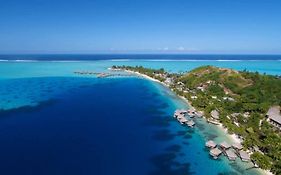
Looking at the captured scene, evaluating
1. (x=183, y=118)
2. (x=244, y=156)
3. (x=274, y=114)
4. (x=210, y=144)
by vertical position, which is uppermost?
(x=274, y=114)

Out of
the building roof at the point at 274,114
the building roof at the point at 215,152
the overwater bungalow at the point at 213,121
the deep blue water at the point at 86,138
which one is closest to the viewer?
the deep blue water at the point at 86,138

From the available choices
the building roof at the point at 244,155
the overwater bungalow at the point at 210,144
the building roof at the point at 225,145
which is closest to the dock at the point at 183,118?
the overwater bungalow at the point at 210,144

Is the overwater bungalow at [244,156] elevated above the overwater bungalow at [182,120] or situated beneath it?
situated beneath

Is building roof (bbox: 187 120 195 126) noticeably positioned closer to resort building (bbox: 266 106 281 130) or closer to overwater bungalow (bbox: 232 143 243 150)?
overwater bungalow (bbox: 232 143 243 150)

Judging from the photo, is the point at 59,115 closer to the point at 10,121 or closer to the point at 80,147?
the point at 10,121

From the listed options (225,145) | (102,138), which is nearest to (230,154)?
(225,145)

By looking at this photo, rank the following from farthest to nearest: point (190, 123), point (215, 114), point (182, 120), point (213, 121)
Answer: point (215, 114), point (182, 120), point (213, 121), point (190, 123)

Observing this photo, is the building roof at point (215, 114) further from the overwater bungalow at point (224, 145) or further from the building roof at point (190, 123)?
the overwater bungalow at point (224, 145)

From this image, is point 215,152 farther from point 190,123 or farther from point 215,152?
point 190,123
